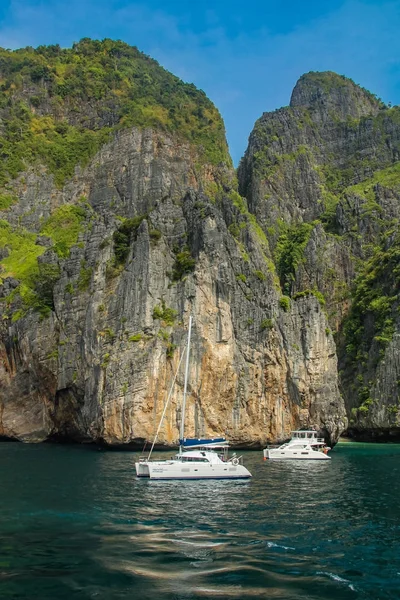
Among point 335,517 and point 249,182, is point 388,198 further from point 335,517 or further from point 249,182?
point 335,517

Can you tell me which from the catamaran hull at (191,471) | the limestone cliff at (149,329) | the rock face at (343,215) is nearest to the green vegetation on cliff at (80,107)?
the limestone cliff at (149,329)

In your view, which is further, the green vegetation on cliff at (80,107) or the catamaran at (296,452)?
the green vegetation on cliff at (80,107)

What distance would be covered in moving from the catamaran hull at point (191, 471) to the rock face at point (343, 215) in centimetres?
4799

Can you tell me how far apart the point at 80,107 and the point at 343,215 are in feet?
218

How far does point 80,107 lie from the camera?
131 metres

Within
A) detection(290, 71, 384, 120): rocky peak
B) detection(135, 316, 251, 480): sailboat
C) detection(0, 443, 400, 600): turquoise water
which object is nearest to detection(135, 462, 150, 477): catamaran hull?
detection(135, 316, 251, 480): sailboat

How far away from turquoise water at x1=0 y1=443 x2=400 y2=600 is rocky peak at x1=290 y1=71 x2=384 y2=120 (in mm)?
155408

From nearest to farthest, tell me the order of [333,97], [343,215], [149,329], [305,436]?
[305,436] → [149,329] → [343,215] → [333,97]

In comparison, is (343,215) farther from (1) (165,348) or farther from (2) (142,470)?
(2) (142,470)

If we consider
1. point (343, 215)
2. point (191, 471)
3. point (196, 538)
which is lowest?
point (196, 538)

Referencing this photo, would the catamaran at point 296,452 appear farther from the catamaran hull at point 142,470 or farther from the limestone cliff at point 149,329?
the catamaran hull at point 142,470

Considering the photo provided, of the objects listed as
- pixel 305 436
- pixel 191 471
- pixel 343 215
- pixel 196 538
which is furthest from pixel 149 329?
pixel 343 215

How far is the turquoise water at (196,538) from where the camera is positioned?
17125mm

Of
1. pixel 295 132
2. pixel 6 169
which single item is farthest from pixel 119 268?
pixel 295 132
